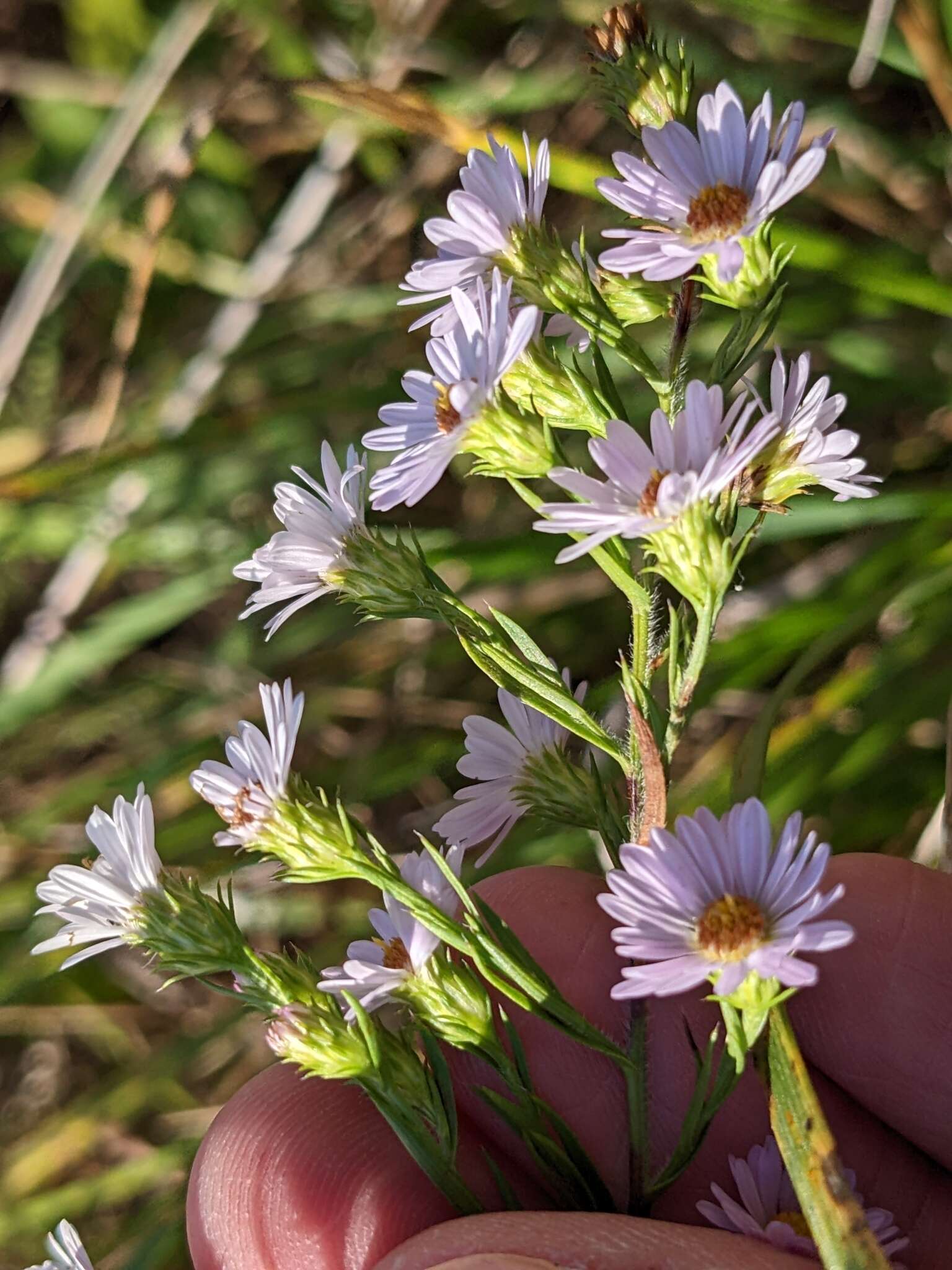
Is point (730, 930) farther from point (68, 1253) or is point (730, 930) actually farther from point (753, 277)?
point (68, 1253)

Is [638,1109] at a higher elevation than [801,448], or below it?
below

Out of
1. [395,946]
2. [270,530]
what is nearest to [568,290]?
[395,946]

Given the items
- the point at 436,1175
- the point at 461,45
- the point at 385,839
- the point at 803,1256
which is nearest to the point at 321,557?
the point at 436,1175

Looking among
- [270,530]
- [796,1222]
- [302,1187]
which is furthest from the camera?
[270,530]

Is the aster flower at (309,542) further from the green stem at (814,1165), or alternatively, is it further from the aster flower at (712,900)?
the green stem at (814,1165)

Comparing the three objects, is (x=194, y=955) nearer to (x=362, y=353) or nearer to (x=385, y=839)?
(x=385, y=839)

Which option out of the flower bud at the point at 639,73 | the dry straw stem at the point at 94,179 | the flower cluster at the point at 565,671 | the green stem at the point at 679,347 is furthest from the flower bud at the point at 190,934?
the dry straw stem at the point at 94,179
